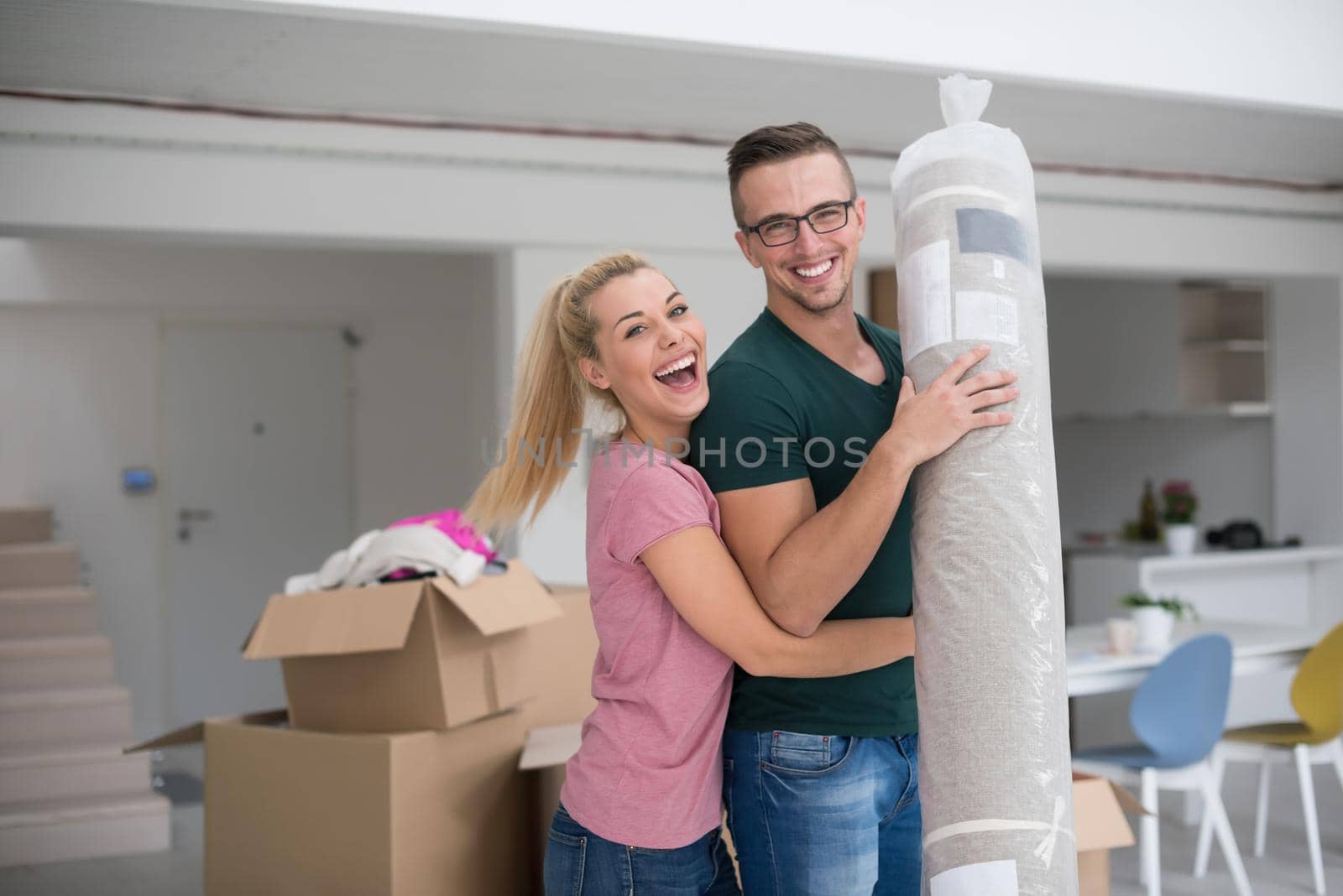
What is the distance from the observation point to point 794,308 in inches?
67.6

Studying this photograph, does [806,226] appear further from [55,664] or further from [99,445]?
[99,445]

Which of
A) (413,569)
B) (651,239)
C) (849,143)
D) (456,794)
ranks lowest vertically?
(456,794)

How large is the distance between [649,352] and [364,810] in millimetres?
1318

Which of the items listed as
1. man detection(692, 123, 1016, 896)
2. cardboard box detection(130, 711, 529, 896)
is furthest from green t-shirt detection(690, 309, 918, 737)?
cardboard box detection(130, 711, 529, 896)

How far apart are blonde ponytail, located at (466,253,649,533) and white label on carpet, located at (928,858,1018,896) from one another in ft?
2.45

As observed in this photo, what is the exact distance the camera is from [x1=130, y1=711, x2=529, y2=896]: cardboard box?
2492 millimetres

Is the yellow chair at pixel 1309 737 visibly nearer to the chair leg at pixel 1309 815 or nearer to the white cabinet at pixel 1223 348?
the chair leg at pixel 1309 815

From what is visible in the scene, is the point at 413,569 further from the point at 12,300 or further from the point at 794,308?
the point at 12,300

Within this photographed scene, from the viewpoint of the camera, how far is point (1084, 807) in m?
2.46

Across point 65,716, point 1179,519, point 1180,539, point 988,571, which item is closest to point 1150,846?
point 988,571

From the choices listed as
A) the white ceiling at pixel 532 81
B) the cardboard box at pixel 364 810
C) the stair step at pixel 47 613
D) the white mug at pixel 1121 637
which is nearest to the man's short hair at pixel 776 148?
the cardboard box at pixel 364 810

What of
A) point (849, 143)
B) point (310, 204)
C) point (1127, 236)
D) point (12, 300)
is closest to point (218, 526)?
point (12, 300)

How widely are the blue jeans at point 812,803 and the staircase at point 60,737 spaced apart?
3.70 m

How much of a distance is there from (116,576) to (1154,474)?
6105 millimetres
